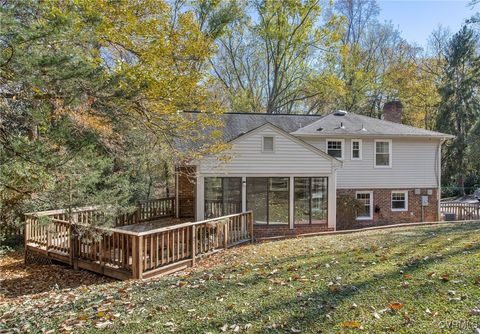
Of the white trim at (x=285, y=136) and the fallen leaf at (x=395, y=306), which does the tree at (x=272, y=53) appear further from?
the fallen leaf at (x=395, y=306)

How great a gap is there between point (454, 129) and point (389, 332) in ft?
108

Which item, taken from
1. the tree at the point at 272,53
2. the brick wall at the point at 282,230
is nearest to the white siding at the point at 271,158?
the brick wall at the point at 282,230

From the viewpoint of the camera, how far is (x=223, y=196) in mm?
12648

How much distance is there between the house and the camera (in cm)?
1265

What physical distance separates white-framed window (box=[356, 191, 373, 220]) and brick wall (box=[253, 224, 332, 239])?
149 inches

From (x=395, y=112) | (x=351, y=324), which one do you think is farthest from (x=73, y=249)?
(x=395, y=112)

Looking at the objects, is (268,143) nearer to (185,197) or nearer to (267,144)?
(267,144)

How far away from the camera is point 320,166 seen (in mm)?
13039

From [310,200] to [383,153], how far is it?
588 centimetres

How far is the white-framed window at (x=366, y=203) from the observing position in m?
16.1

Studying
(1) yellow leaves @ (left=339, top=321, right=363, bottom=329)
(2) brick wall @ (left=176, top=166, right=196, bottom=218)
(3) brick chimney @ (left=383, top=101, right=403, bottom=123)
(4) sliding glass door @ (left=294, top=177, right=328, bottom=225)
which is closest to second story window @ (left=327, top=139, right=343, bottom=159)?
(4) sliding glass door @ (left=294, top=177, right=328, bottom=225)

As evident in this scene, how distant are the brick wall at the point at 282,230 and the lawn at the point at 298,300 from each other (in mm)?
5844

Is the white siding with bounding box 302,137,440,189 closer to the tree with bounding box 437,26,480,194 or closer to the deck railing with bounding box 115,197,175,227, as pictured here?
the deck railing with bounding box 115,197,175,227

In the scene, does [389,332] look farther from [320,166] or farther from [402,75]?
[402,75]
